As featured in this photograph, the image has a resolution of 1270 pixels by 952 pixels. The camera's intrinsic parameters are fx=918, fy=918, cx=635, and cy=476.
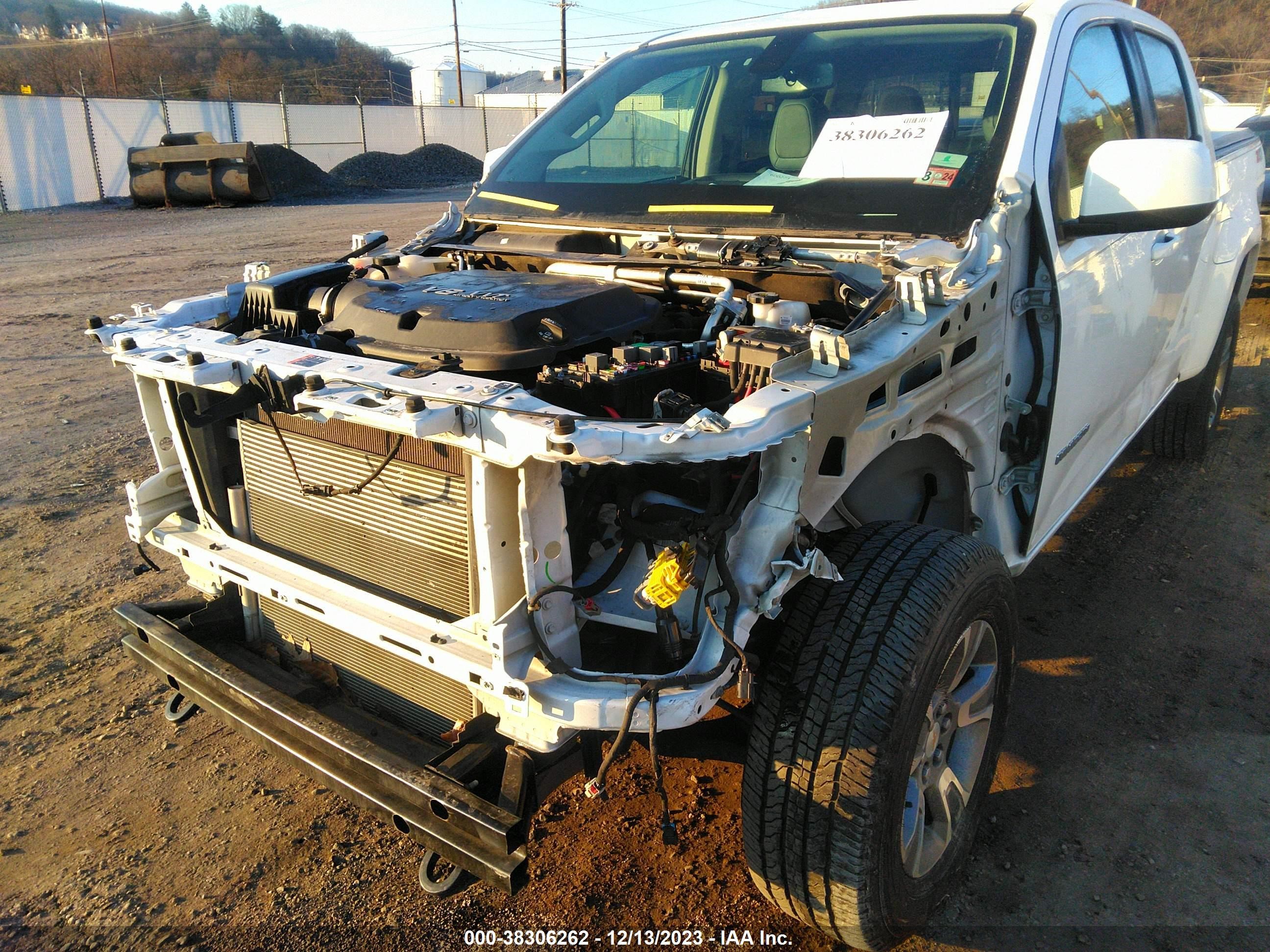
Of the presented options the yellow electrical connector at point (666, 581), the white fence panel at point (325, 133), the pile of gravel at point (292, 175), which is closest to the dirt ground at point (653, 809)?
the yellow electrical connector at point (666, 581)

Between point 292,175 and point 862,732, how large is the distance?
2320 centimetres

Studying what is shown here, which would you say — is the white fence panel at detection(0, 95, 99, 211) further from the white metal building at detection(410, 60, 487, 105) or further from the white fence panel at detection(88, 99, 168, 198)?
the white metal building at detection(410, 60, 487, 105)

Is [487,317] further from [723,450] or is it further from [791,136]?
[791,136]

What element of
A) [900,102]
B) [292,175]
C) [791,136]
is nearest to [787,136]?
[791,136]

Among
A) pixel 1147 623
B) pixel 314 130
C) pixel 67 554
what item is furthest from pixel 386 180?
pixel 1147 623

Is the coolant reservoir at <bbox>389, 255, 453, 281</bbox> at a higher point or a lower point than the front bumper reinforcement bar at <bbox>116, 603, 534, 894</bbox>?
higher

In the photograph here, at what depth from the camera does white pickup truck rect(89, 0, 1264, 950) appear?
6.30ft

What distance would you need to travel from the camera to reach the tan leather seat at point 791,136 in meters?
3.15

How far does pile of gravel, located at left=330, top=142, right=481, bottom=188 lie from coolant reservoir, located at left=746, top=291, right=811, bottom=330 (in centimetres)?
2477

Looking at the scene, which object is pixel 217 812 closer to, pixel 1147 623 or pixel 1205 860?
pixel 1205 860

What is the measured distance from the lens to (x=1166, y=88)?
3.96 meters

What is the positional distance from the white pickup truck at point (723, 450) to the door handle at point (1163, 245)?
9 centimetres

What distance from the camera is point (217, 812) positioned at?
277 cm

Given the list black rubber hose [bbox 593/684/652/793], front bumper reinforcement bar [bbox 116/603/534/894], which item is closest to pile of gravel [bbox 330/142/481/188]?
front bumper reinforcement bar [bbox 116/603/534/894]
